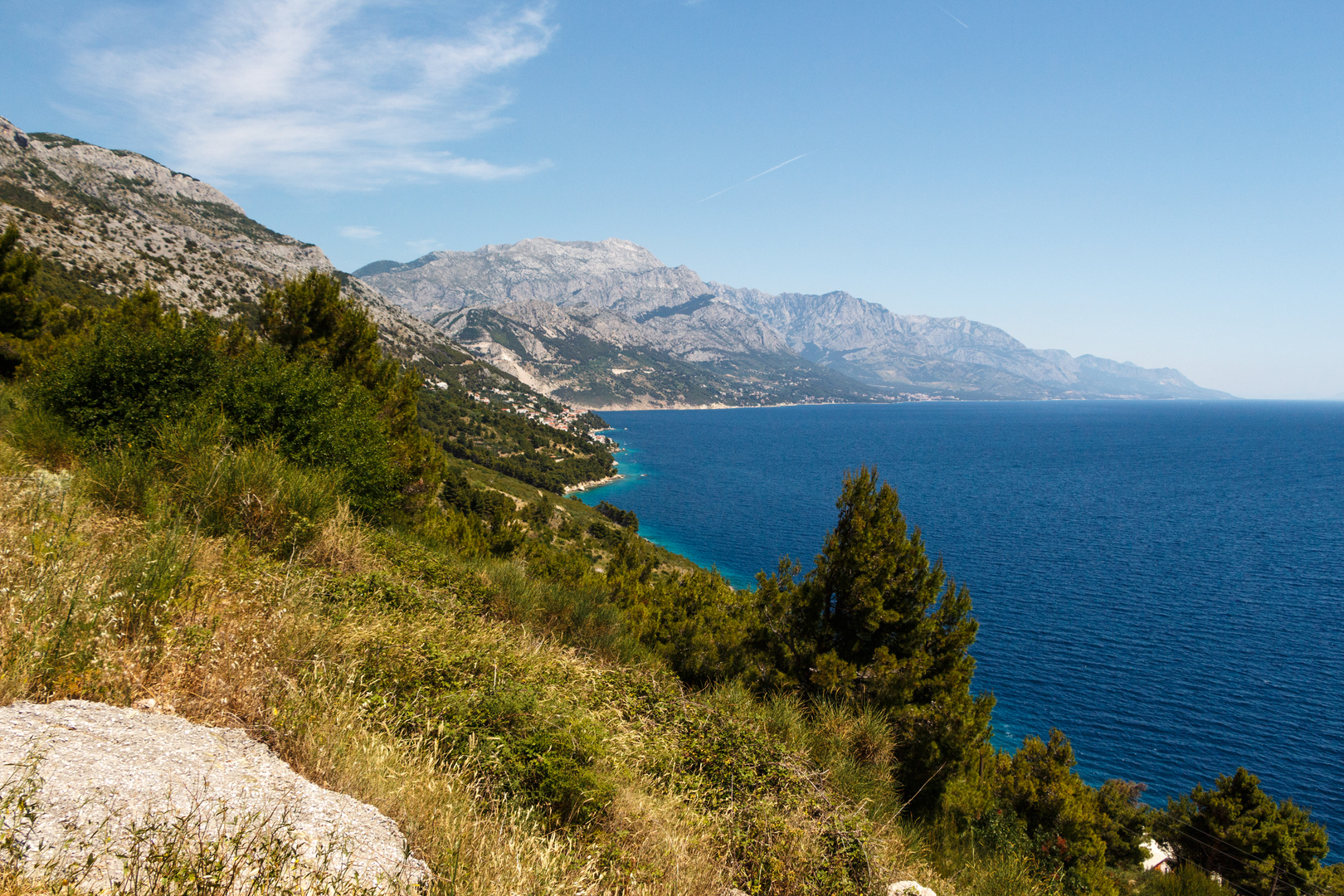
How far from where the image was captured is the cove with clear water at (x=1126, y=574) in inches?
1138

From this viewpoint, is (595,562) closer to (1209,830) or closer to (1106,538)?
(1209,830)

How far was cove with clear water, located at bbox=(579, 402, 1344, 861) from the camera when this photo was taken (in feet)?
94.8

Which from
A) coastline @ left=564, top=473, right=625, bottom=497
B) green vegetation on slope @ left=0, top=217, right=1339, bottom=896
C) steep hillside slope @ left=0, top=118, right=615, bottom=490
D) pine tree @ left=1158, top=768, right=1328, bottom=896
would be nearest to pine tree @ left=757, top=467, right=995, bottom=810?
green vegetation on slope @ left=0, top=217, right=1339, bottom=896

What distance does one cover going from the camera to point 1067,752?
1945 centimetres

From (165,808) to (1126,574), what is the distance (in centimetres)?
6437

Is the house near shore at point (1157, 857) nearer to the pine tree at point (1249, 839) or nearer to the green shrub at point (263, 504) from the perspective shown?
the pine tree at point (1249, 839)

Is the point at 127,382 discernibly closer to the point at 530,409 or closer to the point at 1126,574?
the point at 1126,574

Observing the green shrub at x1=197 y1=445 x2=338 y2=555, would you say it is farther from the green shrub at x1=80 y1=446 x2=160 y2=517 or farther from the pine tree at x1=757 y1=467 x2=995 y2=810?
the pine tree at x1=757 y1=467 x2=995 y2=810

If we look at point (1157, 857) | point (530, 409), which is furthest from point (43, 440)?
point (530, 409)

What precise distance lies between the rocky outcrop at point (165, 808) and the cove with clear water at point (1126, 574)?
32.8 m

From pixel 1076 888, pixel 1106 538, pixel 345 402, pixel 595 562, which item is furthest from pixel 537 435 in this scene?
pixel 1076 888

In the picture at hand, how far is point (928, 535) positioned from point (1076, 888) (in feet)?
181

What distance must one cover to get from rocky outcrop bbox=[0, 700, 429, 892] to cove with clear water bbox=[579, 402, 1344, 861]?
32809 millimetres

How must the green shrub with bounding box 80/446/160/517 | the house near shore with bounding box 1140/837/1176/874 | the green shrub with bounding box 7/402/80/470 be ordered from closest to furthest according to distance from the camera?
the green shrub with bounding box 80/446/160/517, the green shrub with bounding box 7/402/80/470, the house near shore with bounding box 1140/837/1176/874
